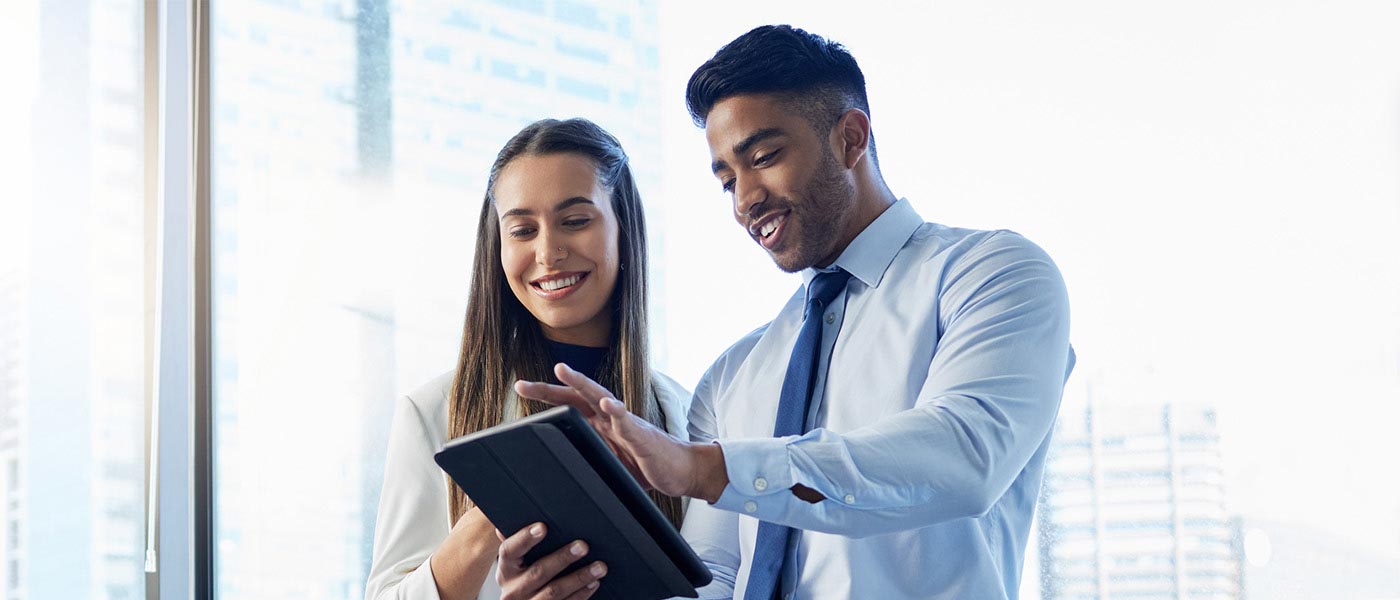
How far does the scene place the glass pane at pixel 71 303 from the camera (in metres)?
2.87

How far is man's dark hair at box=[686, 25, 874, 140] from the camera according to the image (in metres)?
1.70

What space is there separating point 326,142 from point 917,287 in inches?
77.1

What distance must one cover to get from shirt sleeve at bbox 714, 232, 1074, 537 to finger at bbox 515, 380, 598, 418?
15cm

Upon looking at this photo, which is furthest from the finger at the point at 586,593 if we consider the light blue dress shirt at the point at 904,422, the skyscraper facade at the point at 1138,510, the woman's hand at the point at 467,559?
the skyscraper facade at the point at 1138,510

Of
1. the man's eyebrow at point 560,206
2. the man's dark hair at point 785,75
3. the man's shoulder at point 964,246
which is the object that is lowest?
the man's shoulder at point 964,246

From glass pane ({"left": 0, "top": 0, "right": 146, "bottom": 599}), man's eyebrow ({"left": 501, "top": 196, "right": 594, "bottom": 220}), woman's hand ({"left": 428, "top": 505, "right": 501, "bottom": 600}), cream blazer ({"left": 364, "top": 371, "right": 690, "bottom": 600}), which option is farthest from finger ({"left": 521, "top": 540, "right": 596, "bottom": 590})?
glass pane ({"left": 0, "top": 0, "right": 146, "bottom": 599})

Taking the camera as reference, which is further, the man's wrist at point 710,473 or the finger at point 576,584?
the finger at point 576,584

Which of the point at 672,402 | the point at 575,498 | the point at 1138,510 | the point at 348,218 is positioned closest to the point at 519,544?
the point at 575,498

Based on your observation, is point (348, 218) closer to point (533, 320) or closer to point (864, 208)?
point (533, 320)

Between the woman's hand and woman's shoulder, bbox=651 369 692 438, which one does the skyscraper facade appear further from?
the woman's hand

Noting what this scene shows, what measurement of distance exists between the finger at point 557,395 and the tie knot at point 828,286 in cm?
50

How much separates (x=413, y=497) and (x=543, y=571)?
1.73ft

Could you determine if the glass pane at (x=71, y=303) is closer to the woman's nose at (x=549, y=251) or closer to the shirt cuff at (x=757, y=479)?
the woman's nose at (x=549, y=251)

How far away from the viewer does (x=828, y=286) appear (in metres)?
1.68
